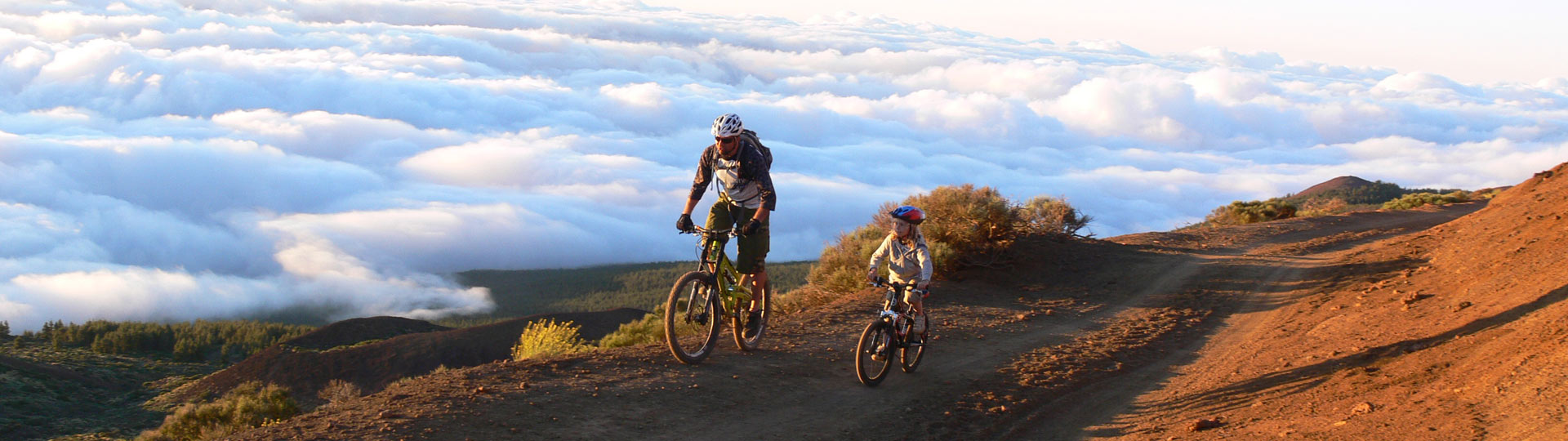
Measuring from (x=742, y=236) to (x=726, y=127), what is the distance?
3.27 ft

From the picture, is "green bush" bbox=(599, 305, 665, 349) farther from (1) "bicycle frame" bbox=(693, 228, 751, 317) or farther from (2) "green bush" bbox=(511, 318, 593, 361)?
(1) "bicycle frame" bbox=(693, 228, 751, 317)

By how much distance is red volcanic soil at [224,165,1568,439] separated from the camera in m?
6.32

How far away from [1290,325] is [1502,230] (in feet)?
13.5

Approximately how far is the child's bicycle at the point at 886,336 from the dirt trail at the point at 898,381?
17 cm

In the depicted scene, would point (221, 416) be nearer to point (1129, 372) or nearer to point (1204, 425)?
point (1129, 372)

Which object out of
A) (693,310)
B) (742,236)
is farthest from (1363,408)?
(693,310)

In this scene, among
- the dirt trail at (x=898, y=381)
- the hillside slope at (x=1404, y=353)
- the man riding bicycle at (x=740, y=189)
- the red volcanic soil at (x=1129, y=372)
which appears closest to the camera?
the hillside slope at (x=1404, y=353)

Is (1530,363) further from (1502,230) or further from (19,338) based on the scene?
(19,338)

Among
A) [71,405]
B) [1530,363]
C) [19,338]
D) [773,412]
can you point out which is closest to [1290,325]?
[1530,363]

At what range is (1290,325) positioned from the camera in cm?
1019

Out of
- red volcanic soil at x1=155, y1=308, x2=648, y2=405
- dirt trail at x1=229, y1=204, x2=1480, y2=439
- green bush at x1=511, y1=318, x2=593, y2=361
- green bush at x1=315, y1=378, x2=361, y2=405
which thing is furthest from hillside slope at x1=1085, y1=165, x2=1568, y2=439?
red volcanic soil at x1=155, y1=308, x2=648, y2=405

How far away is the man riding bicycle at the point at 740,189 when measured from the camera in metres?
7.45

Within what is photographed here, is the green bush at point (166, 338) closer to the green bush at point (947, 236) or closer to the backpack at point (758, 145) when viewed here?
the green bush at point (947, 236)

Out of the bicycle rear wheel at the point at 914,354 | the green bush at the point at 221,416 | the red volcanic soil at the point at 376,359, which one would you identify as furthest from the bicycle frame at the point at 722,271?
the red volcanic soil at the point at 376,359
